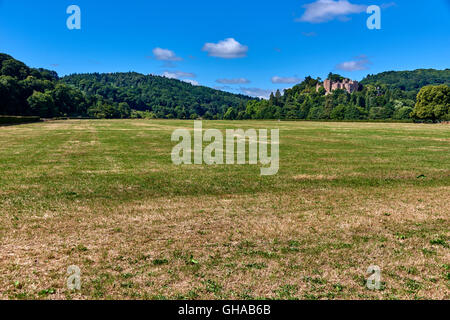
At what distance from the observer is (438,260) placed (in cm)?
702

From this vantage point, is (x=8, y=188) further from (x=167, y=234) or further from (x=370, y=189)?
(x=370, y=189)

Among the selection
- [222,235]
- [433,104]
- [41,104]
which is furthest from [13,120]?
[433,104]

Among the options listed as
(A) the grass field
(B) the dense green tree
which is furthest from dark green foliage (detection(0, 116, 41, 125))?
(A) the grass field

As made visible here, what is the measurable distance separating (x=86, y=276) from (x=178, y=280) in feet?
6.15

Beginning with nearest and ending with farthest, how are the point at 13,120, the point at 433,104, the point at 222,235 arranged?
the point at 222,235, the point at 13,120, the point at 433,104

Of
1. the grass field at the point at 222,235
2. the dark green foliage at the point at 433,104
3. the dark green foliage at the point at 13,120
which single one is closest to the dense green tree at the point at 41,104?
the dark green foliage at the point at 13,120

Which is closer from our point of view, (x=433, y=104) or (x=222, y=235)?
(x=222, y=235)

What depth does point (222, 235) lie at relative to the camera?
8.45 metres

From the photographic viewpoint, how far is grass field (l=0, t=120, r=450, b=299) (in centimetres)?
590

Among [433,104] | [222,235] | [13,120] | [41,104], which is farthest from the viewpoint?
[41,104]

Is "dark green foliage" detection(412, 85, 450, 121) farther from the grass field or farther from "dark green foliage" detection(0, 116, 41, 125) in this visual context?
"dark green foliage" detection(0, 116, 41, 125)

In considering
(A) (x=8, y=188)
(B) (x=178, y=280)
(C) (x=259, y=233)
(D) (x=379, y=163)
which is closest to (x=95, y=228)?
(B) (x=178, y=280)

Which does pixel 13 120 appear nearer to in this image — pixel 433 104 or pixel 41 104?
pixel 41 104

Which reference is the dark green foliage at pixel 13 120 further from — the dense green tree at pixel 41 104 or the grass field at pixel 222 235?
the grass field at pixel 222 235
